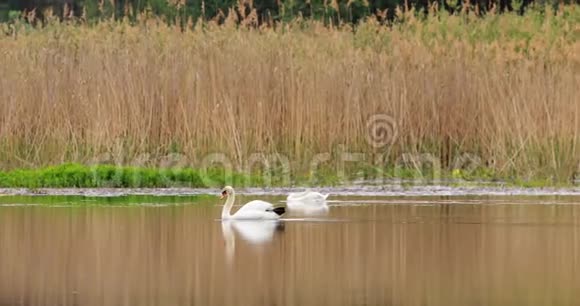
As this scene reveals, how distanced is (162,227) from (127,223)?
0.48 metres

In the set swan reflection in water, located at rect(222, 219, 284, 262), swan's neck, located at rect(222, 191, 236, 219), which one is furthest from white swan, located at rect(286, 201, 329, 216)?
swan's neck, located at rect(222, 191, 236, 219)

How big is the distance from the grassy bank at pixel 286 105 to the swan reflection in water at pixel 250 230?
10.1 ft

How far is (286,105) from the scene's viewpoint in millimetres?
17828

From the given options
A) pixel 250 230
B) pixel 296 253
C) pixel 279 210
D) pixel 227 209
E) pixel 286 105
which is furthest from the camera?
pixel 286 105

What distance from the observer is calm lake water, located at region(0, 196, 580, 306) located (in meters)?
9.33

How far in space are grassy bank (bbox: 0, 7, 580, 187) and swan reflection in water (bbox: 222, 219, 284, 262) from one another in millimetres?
→ 3085

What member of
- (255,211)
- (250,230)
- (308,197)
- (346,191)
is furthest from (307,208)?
(346,191)

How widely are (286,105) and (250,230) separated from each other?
4.49 meters

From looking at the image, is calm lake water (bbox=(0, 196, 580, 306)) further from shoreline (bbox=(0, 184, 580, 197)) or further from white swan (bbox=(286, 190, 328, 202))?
shoreline (bbox=(0, 184, 580, 197))

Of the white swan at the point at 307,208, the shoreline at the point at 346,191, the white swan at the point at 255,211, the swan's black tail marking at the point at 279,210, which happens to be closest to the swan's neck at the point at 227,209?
the white swan at the point at 255,211

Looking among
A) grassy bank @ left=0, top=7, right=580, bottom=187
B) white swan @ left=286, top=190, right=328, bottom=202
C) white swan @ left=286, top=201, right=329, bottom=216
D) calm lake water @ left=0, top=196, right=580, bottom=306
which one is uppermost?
grassy bank @ left=0, top=7, right=580, bottom=187

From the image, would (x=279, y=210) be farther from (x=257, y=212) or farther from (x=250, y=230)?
(x=250, y=230)

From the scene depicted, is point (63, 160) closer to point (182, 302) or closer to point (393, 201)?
point (393, 201)

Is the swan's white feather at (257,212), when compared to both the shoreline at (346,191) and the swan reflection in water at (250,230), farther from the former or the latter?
the shoreline at (346,191)
